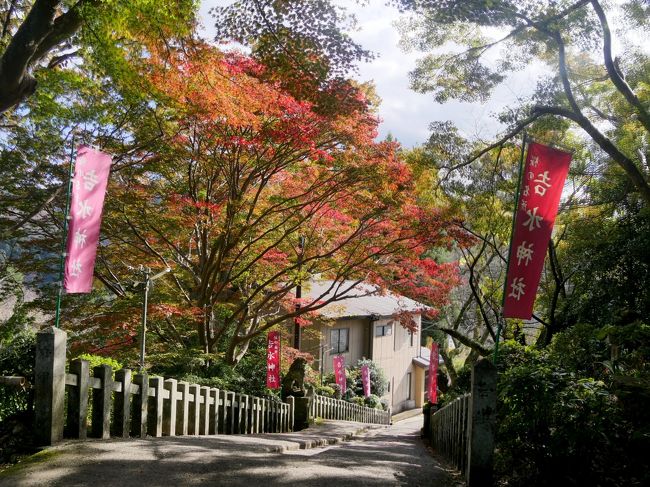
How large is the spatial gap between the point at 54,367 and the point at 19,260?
10112 mm

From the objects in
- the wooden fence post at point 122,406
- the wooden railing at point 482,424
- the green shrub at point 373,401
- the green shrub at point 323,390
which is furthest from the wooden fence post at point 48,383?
the green shrub at point 373,401

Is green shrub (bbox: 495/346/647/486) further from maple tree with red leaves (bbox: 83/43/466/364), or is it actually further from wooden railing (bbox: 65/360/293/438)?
maple tree with red leaves (bbox: 83/43/466/364)

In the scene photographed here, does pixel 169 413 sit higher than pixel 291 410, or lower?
higher

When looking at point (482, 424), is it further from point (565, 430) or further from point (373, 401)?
point (373, 401)

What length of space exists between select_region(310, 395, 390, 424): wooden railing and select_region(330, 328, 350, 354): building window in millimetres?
3730

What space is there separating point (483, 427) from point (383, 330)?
28.8 meters

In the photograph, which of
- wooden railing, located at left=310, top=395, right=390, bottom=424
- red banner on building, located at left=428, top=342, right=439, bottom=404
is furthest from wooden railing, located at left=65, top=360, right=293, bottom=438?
red banner on building, located at left=428, top=342, right=439, bottom=404

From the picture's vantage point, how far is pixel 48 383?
5.52 m

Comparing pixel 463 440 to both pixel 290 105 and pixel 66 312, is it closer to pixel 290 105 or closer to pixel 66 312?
pixel 290 105

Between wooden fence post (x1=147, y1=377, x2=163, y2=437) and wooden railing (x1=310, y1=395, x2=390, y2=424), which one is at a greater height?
wooden fence post (x1=147, y1=377, x2=163, y2=437)

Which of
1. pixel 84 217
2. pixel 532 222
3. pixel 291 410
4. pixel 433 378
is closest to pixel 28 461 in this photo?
pixel 84 217

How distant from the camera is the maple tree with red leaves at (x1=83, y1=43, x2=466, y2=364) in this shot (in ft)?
35.5

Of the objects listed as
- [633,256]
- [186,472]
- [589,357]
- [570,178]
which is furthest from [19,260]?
[570,178]

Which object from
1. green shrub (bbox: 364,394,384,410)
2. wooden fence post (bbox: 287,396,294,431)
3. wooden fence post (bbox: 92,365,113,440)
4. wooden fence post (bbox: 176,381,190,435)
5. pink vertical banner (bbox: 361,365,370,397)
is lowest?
green shrub (bbox: 364,394,384,410)
